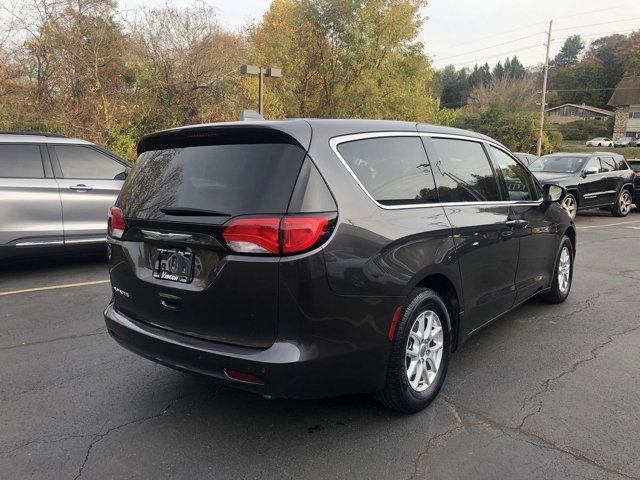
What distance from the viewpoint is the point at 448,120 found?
42.6 meters

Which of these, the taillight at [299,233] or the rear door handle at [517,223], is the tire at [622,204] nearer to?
the rear door handle at [517,223]

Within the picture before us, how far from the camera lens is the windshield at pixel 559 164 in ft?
43.1

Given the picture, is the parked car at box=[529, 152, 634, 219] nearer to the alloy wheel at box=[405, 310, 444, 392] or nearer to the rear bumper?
the alloy wheel at box=[405, 310, 444, 392]

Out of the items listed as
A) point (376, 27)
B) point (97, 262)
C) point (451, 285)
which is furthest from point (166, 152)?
point (376, 27)

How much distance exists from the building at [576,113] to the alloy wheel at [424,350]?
89422 mm

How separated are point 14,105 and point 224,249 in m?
16.3

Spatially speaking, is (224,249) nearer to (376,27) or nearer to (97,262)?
(97,262)

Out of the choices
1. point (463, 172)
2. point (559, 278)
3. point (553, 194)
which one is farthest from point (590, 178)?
point (463, 172)

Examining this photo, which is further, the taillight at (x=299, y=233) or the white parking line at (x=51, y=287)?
the white parking line at (x=51, y=287)

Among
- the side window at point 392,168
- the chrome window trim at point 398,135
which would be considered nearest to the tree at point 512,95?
the chrome window trim at point 398,135

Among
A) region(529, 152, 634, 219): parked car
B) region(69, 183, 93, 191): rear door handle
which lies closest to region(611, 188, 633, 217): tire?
Answer: region(529, 152, 634, 219): parked car

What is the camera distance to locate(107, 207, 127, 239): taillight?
126 inches

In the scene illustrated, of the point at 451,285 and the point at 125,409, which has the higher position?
the point at 451,285

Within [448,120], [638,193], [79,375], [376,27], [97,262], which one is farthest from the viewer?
[448,120]
